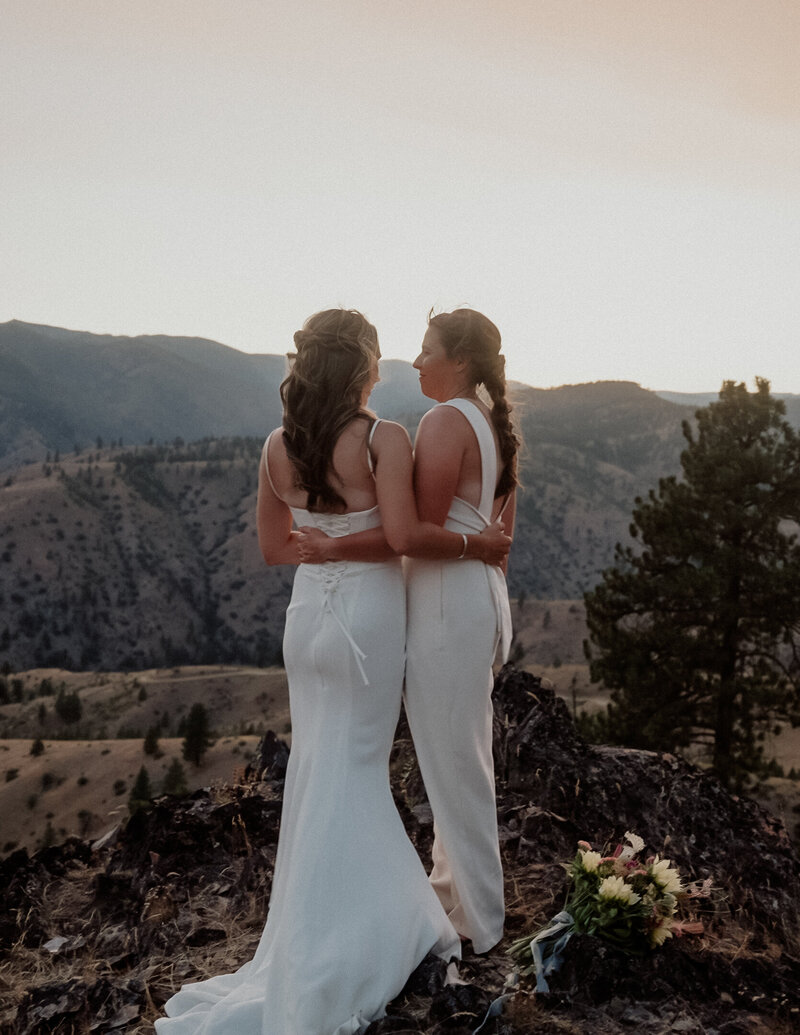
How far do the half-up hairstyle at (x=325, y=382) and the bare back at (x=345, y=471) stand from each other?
0.11ft

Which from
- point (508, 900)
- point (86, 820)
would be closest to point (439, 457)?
point (508, 900)

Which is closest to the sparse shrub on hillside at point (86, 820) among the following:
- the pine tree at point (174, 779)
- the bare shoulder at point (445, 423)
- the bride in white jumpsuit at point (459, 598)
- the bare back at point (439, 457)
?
the pine tree at point (174, 779)

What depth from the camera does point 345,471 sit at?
148 inches

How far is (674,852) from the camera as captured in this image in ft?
18.2

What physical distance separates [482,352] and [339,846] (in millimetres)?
2222

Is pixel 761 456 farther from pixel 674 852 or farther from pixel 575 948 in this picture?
pixel 575 948

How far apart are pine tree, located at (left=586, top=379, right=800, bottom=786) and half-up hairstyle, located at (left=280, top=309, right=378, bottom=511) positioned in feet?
40.4

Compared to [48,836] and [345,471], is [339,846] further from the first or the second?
[48,836]

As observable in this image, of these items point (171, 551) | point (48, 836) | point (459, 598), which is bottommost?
point (171, 551)

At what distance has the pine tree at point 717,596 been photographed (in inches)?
613

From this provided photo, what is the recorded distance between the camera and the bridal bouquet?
12.4 feet

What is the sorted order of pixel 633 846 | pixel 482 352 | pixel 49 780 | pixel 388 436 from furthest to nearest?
pixel 49 780
pixel 633 846
pixel 482 352
pixel 388 436

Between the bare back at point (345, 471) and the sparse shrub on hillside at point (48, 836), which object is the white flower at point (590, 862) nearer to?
the bare back at point (345, 471)

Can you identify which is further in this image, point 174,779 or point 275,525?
point 174,779
